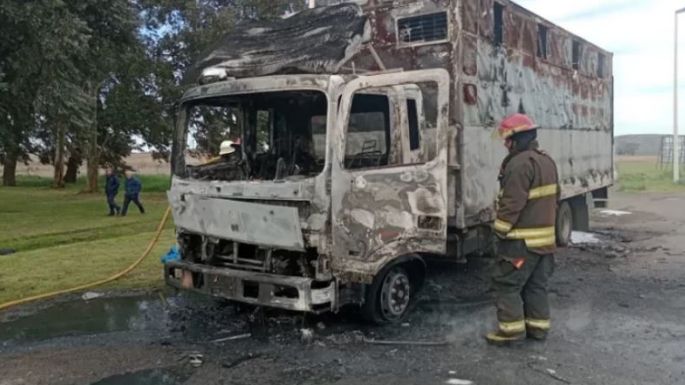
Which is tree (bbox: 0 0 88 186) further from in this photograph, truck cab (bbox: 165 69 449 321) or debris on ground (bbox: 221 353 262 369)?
debris on ground (bbox: 221 353 262 369)

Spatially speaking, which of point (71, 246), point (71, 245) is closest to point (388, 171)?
point (71, 246)

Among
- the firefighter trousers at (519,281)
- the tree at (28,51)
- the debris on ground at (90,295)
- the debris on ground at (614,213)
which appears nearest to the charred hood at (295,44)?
the firefighter trousers at (519,281)

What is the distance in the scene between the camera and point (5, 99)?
16.3 metres

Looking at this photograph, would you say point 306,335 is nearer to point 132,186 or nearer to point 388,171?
point 388,171

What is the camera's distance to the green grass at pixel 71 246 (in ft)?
27.8

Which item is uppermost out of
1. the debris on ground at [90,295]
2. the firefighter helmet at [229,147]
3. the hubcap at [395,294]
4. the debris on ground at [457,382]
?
the firefighter helmet at [229,147]

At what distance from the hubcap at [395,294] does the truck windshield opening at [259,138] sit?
1226mm

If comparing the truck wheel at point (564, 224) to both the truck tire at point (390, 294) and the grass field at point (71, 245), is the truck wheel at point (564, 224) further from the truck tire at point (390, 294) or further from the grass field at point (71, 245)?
the grass field at point (71, 245)

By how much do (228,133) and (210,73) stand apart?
1022mm

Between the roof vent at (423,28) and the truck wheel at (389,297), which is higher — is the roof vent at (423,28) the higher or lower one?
the higher one

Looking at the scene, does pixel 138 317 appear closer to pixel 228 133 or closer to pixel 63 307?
pixel 63 307

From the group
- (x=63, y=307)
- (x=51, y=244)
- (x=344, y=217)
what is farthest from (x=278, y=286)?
(x=51, y=244)

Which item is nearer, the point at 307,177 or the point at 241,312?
the point at 307,177

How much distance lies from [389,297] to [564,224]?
16.9 ft
